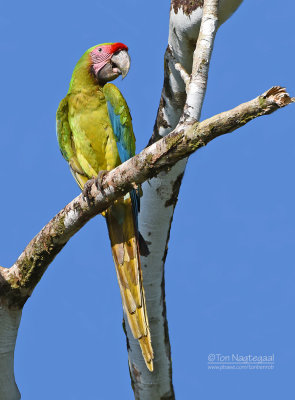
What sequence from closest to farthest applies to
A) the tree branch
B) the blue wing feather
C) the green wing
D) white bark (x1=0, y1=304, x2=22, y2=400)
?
the tree branch
white bark (x1=0, y1=304, x2=22, y2=400)
the blue wing feather
the green wing

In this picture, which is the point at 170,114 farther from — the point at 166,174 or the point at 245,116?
the point at 245,116

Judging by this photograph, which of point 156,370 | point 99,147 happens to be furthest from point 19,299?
point 156,370

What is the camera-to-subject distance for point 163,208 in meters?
4.13

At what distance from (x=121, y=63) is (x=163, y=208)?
1.15 metres

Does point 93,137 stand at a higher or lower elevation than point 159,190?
higher

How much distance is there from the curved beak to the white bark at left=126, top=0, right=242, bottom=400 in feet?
1.55

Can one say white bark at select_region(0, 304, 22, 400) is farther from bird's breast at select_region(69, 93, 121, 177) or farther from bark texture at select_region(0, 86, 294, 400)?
bird's breast at select_region(69, 93, 121, 177)

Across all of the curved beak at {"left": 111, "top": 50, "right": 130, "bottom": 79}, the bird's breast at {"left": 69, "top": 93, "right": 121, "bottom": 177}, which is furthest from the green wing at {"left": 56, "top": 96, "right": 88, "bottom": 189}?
the curved beak at {"left": 111, "top": 50, "right": 130, "bottom": 79}

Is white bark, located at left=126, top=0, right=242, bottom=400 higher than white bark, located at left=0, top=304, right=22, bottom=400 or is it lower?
higher

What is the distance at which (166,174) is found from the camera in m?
4.00

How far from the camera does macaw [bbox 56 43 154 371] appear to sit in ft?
12.1

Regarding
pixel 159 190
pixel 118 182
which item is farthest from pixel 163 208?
pixel 118 182

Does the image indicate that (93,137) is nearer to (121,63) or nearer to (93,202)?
(121,63)

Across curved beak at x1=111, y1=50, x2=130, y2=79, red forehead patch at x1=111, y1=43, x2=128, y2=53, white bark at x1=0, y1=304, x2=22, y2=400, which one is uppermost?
red forehead patch at x1=111, y1=43, x2=128, y2=53
